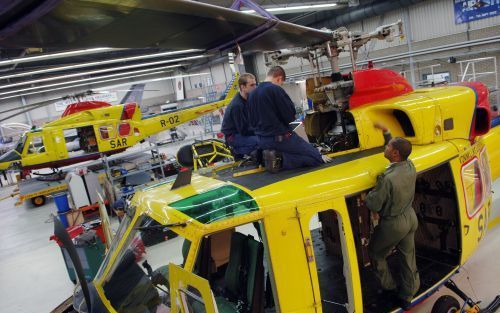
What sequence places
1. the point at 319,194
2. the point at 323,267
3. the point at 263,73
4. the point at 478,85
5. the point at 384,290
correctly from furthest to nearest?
1. the point at 263,73
2. the point at 478,85
3. the point at 323,267
4. the point at 384,290
5. the point at 319,194

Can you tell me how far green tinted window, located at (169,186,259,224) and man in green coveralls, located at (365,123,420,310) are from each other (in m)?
1.14

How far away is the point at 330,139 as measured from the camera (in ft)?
14.2

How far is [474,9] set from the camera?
13.2m

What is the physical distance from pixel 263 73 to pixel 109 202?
19.9 meters

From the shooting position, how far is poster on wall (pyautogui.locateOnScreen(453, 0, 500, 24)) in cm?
1273

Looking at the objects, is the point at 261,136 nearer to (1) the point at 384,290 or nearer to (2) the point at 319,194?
(2) the point at 319,194

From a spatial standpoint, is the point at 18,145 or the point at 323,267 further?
the point at 18,145

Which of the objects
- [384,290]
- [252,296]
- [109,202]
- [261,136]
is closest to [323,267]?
[384,290]

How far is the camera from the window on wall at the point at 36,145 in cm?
1282

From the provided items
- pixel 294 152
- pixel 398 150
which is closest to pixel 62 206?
pixel 294 152

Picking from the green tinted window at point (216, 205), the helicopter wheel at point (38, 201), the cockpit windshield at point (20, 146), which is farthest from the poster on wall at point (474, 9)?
the helicopter wheel at point (38, 201)

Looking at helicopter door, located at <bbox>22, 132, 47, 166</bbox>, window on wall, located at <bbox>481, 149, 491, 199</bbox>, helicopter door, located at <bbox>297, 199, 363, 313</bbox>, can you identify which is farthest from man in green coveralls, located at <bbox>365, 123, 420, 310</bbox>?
helicopter door, located at <bbox>22, 132, 47, 166</bbox>

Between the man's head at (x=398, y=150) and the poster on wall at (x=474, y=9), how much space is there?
517 inches

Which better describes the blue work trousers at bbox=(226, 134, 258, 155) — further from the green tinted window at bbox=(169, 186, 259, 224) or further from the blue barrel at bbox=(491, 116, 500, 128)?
the blue barrel at bbox=(491, 116, 500, 128)
